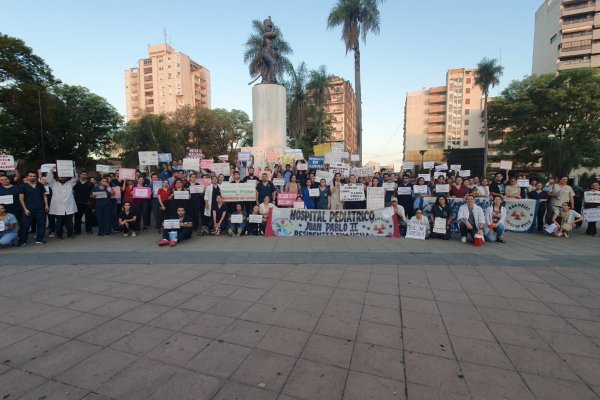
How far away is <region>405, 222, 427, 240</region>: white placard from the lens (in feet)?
27.1

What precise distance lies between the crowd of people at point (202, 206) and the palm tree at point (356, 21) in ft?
46.1

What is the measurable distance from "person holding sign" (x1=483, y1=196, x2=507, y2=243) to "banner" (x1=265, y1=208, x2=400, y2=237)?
89.5 inches

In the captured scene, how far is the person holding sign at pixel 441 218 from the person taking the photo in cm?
827

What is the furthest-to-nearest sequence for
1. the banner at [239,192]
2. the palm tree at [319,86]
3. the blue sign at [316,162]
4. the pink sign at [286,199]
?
1. the palm tree at [319,86]
2. the blue sign at [316,162]
3. the pink sign at [286,199]
4. the banner at [239,192]

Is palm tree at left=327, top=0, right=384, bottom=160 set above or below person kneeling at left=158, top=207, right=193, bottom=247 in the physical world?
above

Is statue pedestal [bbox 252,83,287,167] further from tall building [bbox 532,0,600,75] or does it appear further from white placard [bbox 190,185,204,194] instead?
tall building [bbox 532,0,600,75]

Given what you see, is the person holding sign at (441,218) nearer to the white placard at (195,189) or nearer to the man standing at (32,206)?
the white placard at (195,189)

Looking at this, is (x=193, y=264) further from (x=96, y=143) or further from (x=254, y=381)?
(x=96, y=143)

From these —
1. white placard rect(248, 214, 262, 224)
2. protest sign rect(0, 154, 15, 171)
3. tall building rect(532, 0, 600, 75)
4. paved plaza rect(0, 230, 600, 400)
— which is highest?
tall building rect(532, 0, 600, 75)

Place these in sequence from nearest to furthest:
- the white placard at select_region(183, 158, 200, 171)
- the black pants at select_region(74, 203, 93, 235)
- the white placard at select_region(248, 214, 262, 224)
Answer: the white placard at select_region(248, 214, 262, 224)
the black pants at select_region(74, 203, 93, 235)
the white placard at select_region(183, 158, 200, 171)

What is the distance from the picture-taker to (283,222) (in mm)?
8727

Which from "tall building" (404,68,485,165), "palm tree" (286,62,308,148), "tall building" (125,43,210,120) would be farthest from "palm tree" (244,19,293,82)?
"tall building" (125,43,210,120)

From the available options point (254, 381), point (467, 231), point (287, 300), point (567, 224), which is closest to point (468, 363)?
point (254, 381)

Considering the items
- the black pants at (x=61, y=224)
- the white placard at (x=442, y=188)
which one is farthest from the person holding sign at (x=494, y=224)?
the black pants at (x=61, y=224)
